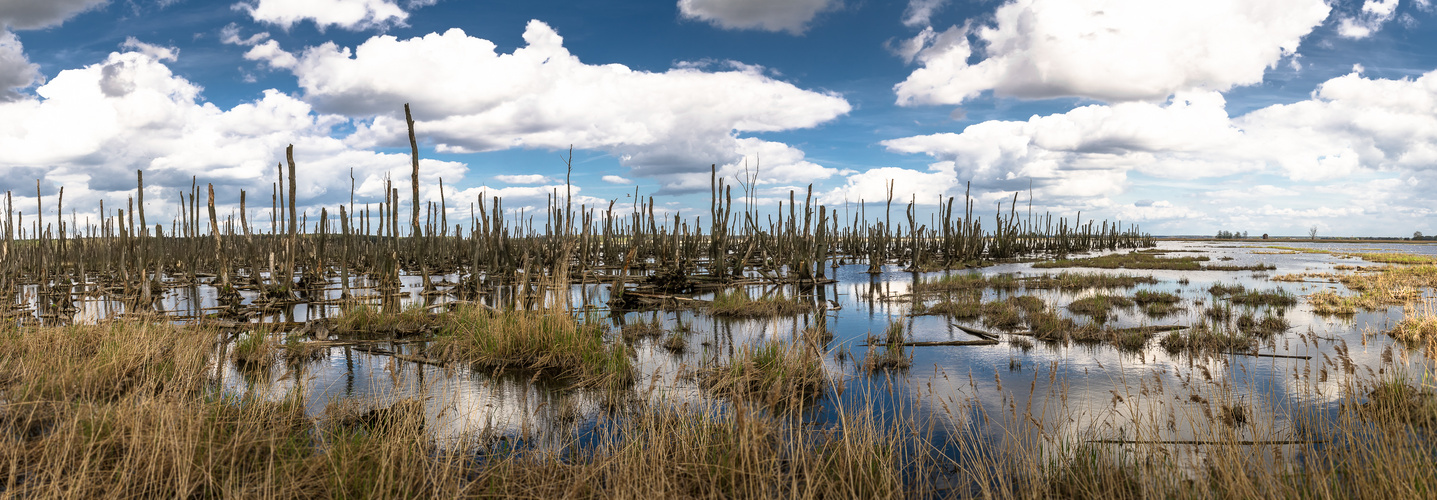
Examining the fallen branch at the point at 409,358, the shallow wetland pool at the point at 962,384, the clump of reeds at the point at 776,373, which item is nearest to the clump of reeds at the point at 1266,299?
the shallow wetland pool at the point at 962,384

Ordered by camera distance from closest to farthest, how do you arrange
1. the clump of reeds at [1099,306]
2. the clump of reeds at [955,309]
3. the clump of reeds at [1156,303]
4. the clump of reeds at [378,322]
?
the clump of reeds at [378,322] < the clump of reeds at [1099,306] < the clump of reeds at [955,309] < the clump of reeds at [1156,303]

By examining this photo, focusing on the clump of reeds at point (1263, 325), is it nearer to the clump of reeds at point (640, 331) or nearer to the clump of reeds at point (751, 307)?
the clump of reeds at point (751, 307)

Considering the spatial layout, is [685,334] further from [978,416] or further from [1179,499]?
[1179,499]

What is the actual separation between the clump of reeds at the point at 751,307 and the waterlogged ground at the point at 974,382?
0.52 meters

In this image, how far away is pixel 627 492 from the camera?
149 inches

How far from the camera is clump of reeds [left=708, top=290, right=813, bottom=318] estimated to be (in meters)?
13.9

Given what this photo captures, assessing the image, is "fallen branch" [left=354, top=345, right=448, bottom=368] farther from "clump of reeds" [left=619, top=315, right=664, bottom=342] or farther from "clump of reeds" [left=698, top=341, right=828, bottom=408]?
"clump of reeds" [left=698, top=341, right=828, bottom=408]

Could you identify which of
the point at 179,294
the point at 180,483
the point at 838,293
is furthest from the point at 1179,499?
the point at 179,294

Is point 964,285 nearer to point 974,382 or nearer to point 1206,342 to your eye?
point 1206,342

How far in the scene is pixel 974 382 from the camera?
7.62 metres

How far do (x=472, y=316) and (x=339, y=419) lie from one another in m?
4.82

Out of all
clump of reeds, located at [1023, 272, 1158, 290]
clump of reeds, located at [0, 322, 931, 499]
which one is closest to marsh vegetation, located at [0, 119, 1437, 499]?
clump of reeds, located at [0, 322, 931, 499]

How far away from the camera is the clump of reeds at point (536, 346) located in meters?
8.24

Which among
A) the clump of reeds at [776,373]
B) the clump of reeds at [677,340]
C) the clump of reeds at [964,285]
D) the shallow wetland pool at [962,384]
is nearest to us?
the shallow wetland pool at [962,384]
